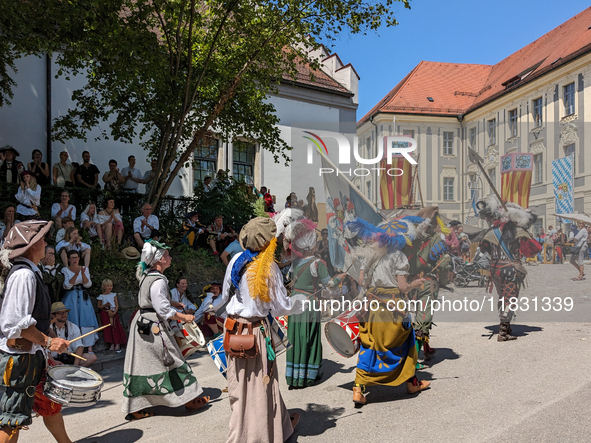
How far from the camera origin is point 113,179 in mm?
12211

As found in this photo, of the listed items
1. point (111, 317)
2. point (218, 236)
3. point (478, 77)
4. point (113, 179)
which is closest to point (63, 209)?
point (113, 179)

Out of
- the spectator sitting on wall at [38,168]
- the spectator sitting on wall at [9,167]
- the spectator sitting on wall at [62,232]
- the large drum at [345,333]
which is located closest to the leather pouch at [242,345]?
the large drum at [345,333]

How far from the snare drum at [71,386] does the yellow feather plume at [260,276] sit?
4.39 feet

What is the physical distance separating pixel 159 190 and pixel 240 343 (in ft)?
28.9

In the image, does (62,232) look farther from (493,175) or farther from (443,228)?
(493,175)

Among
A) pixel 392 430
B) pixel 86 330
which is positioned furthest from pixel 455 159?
pixel 86 330

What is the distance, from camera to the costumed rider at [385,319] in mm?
4977

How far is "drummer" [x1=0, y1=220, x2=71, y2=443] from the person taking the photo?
10.6ft

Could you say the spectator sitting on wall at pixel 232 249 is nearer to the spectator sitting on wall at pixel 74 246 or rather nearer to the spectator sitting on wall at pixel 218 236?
the spectator sitting on wall at pixel 218 236

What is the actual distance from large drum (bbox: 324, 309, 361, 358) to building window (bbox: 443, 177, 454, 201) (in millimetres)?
1724

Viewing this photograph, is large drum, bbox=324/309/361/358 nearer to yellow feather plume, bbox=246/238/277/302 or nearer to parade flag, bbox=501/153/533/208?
yellow feather plume, bbox=246/238/277/302

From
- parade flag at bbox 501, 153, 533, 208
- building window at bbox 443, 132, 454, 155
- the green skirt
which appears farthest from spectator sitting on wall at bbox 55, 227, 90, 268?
parade flag at bbox 501, 153, 533, 208

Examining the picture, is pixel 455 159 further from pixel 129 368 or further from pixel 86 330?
pixel 86 330

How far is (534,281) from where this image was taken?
6656mm
